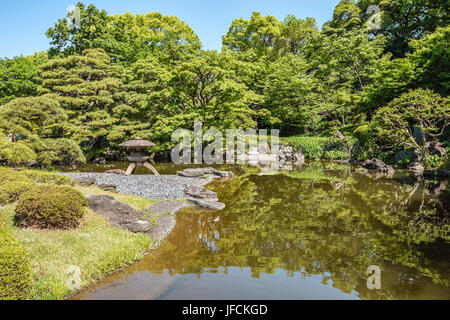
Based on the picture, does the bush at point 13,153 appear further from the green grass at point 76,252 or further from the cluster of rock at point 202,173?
the cluster of rock at point 202,173

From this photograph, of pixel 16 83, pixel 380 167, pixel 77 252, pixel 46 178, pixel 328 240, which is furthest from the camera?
pixel 16 83

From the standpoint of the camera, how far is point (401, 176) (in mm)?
14383

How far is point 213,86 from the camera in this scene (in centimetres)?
1698

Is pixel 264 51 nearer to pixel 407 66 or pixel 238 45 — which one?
pixel 238 45

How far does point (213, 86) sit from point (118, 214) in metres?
12.4

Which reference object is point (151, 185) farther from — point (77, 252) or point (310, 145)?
point (310, 145)

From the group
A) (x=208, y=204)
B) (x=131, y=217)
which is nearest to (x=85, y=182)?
(x=131, y=217)

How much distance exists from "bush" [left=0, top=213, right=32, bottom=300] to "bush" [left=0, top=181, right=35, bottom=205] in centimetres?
340

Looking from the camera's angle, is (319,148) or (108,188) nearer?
(108,188)

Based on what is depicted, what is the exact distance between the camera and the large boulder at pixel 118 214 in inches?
228

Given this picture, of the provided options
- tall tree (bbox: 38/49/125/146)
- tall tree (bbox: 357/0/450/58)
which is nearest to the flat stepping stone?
tall tree (bbox: 38/49/125/146)

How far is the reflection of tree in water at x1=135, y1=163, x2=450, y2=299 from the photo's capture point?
13.8 ft

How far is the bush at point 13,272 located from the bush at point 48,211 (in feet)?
5.61

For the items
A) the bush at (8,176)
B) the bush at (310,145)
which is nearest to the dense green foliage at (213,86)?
the bush at (310,145)
